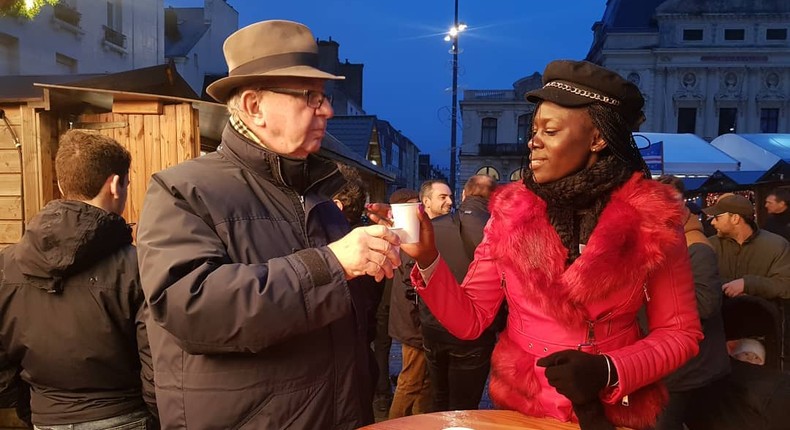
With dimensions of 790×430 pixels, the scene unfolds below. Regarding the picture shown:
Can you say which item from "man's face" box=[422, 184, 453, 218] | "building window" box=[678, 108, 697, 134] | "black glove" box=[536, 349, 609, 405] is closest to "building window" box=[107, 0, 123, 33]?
"man's face" box=[422, 184, 453, 218]

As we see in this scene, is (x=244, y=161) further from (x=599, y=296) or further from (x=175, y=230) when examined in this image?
(x=599, y=296)

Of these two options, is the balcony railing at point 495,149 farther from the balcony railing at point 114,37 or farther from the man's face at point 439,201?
the man's face at point 439,201

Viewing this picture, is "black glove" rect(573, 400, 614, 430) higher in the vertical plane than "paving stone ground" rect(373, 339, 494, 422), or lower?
higher

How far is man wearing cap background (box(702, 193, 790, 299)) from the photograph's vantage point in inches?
179

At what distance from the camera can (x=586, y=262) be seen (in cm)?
188

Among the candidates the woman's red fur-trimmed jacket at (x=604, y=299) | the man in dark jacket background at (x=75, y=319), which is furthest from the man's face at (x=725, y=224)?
the man in dark jacket background at (x=75, y=319)

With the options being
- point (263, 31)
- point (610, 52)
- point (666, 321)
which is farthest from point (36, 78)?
point (610, 52)

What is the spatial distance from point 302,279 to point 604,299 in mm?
1067

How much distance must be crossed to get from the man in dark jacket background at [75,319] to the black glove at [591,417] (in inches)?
66.7

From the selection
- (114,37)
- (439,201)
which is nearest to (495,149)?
(114,37)

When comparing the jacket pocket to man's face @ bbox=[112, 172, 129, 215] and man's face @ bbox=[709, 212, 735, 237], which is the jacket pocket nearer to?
man's face @ bbox=[112, 172, 129, 215]

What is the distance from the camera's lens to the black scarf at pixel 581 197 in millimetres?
1999

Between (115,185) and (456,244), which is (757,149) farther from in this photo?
(115,185)

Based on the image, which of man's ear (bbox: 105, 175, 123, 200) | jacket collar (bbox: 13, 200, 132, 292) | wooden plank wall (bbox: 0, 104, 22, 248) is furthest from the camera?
wooden plank wall (bbox: 0, 104, 22, 248)
